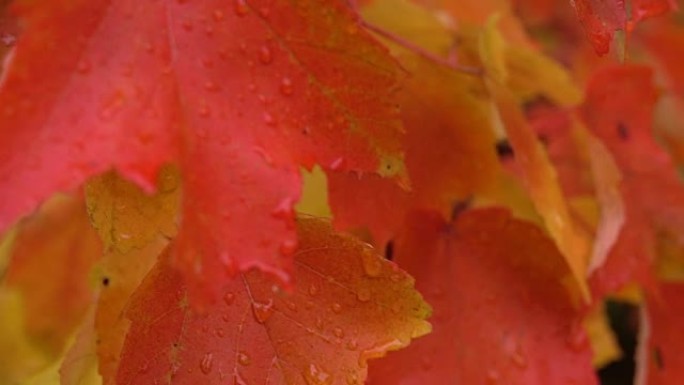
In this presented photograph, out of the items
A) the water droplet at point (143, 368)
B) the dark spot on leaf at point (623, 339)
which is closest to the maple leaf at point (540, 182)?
the water droplet at point (143, 368)

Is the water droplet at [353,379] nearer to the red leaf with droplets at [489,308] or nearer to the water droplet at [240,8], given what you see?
the red leaf with droplets at [489,308]

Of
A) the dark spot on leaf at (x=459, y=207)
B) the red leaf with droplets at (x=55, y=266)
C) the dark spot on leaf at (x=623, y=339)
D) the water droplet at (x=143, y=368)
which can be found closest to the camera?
the water droplet at (x=143, y=368)

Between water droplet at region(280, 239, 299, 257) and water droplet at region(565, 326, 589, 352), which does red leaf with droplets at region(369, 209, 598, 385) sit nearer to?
water droplet at region(565, 326, 589, 352)

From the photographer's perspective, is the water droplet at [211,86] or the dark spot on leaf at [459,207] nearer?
the water droplet at [211,86]

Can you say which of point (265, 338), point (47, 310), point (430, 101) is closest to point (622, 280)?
point (430, 101)

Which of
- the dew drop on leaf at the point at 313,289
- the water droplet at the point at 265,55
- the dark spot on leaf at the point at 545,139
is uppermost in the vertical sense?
the water droplet at the point at 265,55

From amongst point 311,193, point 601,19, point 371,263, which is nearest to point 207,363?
point 371,263
